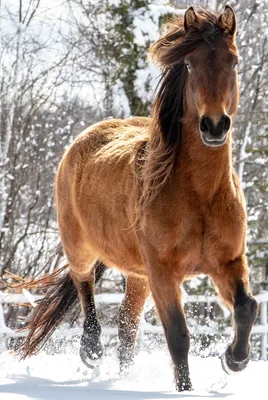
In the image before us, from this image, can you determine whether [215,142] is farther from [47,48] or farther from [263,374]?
[47,48]

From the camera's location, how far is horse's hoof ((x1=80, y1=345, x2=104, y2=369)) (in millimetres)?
7340

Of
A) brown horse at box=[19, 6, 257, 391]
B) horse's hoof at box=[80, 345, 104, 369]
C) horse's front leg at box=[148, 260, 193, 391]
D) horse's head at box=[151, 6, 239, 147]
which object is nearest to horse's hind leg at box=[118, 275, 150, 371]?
horse's hoof at box=[80, 345, 104, 369]

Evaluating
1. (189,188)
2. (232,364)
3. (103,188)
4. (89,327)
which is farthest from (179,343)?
(89,327)

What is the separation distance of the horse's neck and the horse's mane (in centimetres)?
14

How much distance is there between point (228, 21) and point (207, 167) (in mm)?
869

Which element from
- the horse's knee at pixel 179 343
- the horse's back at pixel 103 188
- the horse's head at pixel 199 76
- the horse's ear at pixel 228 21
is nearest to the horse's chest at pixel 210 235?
the horse's knee at pixel 179 343

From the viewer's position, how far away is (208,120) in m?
4.92

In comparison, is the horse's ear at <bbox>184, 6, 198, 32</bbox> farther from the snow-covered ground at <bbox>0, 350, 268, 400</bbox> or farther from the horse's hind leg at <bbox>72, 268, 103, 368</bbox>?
the horse's hind leg at <bbox>72, 268, 103, 368</bbox>

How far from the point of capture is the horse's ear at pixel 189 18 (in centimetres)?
555

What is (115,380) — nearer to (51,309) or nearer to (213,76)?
(51,309)

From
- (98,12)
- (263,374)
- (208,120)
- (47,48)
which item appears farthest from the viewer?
(47,48)

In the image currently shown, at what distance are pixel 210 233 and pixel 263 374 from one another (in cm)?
153

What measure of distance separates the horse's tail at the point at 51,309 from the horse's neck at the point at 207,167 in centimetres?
283

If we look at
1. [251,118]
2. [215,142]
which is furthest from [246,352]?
[251,118]
